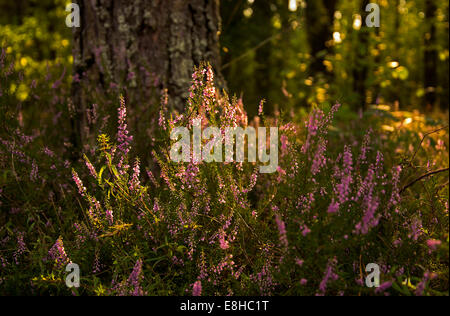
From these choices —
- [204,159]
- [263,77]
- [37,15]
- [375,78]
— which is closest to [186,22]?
[204,159]

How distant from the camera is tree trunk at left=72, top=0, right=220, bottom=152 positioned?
3055 millimetres

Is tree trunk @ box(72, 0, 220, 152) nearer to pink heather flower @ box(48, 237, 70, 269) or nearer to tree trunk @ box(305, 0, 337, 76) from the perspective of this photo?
pink heather flower @ box(48, 237, 70, 269)

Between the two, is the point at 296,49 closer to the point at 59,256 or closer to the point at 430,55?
the point at 430,55

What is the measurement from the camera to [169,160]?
77.2 inches

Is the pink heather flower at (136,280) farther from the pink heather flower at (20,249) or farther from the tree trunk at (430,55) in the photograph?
the tree trunk at (430,55)

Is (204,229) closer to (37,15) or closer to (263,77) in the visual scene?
(263,77)

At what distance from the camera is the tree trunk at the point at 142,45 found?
3.05 metres

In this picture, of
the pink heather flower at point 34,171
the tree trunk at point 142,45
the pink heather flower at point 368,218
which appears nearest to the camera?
the pink heather flower at point 368,218

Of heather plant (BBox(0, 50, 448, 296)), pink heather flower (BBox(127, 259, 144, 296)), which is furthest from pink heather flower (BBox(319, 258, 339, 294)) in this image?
pink heather flower (BBox(127, 259, 144, 296))

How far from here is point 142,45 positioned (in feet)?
10.2

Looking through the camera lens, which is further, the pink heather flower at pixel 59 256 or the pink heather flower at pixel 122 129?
the pink heather flower at pixel 122 129

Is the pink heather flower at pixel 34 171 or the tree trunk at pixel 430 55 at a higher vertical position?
the tree trunk at pixel 430 55

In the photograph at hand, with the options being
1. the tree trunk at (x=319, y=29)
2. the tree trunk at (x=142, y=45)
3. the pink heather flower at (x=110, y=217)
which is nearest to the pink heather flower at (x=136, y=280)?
the pink heather flower at (x=110, y=217)

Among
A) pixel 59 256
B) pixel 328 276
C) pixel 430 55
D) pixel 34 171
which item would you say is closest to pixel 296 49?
pixel 430 55
